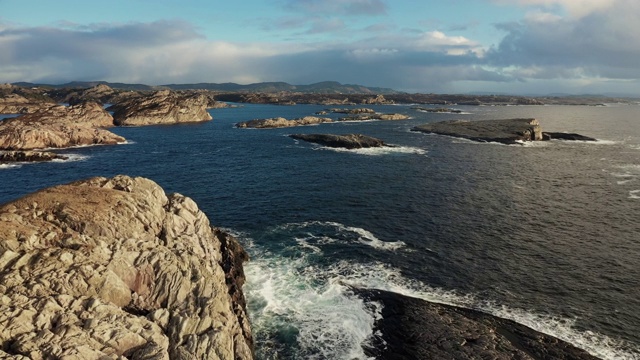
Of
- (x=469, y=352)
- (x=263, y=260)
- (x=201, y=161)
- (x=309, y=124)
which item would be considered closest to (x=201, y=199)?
(x=263, y=260)

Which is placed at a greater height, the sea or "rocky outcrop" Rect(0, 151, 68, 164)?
"rocky outcrop" Rect(0, 151, 68, 164)

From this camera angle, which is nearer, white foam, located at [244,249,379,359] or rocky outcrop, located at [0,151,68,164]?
white foam, located at [244,249,379,359]

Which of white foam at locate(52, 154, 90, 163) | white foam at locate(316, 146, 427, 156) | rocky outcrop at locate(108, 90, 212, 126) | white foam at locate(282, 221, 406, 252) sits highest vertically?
rocky outcrop at locate(108, 90, 212, 126)

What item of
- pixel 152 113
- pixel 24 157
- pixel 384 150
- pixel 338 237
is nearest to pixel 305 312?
pixel 338 237

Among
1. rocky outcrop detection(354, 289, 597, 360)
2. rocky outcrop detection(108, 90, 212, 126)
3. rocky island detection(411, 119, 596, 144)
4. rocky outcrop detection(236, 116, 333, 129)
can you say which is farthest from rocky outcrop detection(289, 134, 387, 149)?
rocky outcrop detection(108, 90, 212, 126)

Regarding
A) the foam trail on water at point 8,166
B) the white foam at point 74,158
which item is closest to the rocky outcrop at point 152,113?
the white foam at point 74,158

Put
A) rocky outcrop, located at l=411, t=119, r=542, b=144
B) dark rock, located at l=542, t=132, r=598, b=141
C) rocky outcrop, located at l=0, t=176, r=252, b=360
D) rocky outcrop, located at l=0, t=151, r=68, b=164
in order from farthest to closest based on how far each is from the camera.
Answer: dark rock, located at l=542, t=132, r=598, b=141
rocky outcrop, located at l=411, t=119, r=542, b=144
rocky outcrop, located at l=0, t=151, r=68, b=164
rocky outcrop, located at l=0, t=176, r=252, b=360

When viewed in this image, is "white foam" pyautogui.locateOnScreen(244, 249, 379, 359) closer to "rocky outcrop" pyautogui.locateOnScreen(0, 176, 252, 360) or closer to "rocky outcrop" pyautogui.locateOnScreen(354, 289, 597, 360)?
"rocky outcrop" pyautogui.locateOnScreen(354, 289, 597, 360)

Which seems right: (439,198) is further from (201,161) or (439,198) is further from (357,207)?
(201,161)

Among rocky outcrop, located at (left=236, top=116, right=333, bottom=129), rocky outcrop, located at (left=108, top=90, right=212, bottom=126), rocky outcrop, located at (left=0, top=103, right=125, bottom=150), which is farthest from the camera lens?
rocky outcrop, located at (left=108, top=90, right=212, bottom=126)
